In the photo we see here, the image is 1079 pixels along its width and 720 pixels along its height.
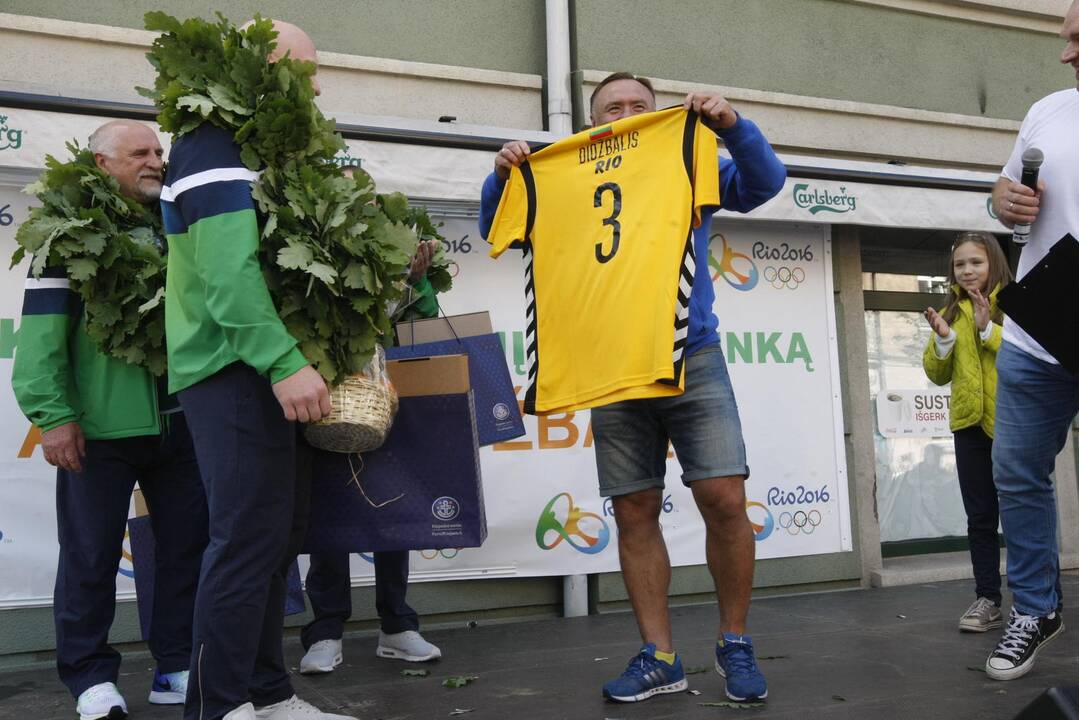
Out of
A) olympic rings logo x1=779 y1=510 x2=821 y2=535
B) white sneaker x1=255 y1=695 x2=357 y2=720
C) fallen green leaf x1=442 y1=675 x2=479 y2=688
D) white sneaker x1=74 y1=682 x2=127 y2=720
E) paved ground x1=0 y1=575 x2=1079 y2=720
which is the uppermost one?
olympic rings logo x1=779 y1=510 x2=821 y2=535

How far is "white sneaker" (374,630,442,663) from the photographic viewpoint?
480cm

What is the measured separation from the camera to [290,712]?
3.30 m

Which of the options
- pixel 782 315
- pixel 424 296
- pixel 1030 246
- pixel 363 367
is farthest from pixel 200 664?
pixel 782 315

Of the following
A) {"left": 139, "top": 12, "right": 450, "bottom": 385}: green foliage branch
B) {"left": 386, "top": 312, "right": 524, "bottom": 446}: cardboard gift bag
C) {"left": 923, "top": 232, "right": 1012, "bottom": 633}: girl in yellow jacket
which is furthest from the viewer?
{"left": 923, "top": 232, "right": 1012, "bottom": 633}: girl in yellow jacket

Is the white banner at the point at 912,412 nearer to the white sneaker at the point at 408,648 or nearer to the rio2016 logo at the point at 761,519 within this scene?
the rio2016 logo at the point at 761,519

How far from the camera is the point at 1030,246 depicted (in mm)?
4031

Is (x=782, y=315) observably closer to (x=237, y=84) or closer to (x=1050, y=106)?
(x=1050, y=106)

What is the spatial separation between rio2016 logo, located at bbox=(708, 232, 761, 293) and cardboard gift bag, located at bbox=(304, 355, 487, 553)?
3349 mm

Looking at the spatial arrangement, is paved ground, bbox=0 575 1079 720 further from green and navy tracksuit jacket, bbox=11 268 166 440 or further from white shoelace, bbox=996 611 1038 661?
green and navy tracksuit jacket, bbox=11 268 166 440

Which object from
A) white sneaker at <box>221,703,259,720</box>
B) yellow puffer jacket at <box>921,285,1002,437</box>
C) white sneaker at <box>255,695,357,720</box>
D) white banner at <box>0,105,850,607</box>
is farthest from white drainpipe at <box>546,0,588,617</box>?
white sneaker at <box>221,703,259,720</box>

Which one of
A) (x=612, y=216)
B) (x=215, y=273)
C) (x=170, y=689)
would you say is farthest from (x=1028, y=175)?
(x=170, y=689)

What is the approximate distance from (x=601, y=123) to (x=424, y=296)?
993mm

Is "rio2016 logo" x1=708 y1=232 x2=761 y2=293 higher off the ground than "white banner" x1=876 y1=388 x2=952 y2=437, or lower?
higher

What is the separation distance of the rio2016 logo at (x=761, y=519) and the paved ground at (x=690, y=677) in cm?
78
